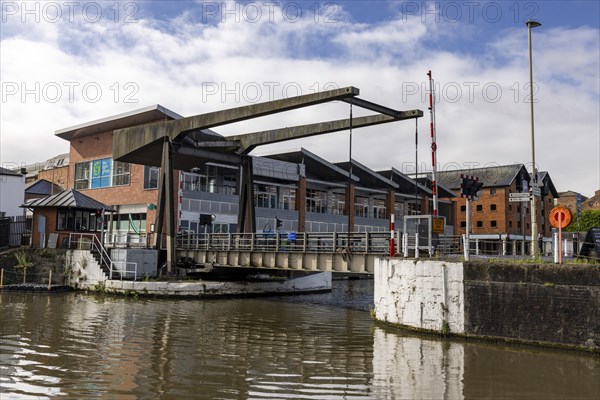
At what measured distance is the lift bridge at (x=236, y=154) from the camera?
22.1 metres

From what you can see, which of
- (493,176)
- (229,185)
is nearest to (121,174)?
(229,185)

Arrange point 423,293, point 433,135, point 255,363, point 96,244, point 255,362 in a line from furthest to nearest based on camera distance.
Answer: point 96,244
point 433,135
point 423,293
point 255,362
point 255,363

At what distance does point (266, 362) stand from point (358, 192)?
134ft

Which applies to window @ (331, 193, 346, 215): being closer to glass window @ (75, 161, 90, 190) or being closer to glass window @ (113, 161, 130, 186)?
glass window @ (113, 161, 130, 186)

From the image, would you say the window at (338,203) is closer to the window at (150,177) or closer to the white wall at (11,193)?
the window at (150,177)

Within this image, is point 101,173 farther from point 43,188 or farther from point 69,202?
point 69,202

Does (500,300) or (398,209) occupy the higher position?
(398,209)

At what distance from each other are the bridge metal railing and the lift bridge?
0.05 metres

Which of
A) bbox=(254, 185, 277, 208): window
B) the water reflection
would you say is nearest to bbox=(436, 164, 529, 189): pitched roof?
bbox=(254, 185, 277, 208): window

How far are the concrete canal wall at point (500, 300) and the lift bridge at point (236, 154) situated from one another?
5361 mm

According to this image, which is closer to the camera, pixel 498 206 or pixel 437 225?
pixel 437 225

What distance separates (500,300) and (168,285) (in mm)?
15760

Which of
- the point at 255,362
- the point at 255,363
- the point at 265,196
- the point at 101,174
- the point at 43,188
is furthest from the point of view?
the point at 43,188

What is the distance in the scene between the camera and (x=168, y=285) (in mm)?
25094
